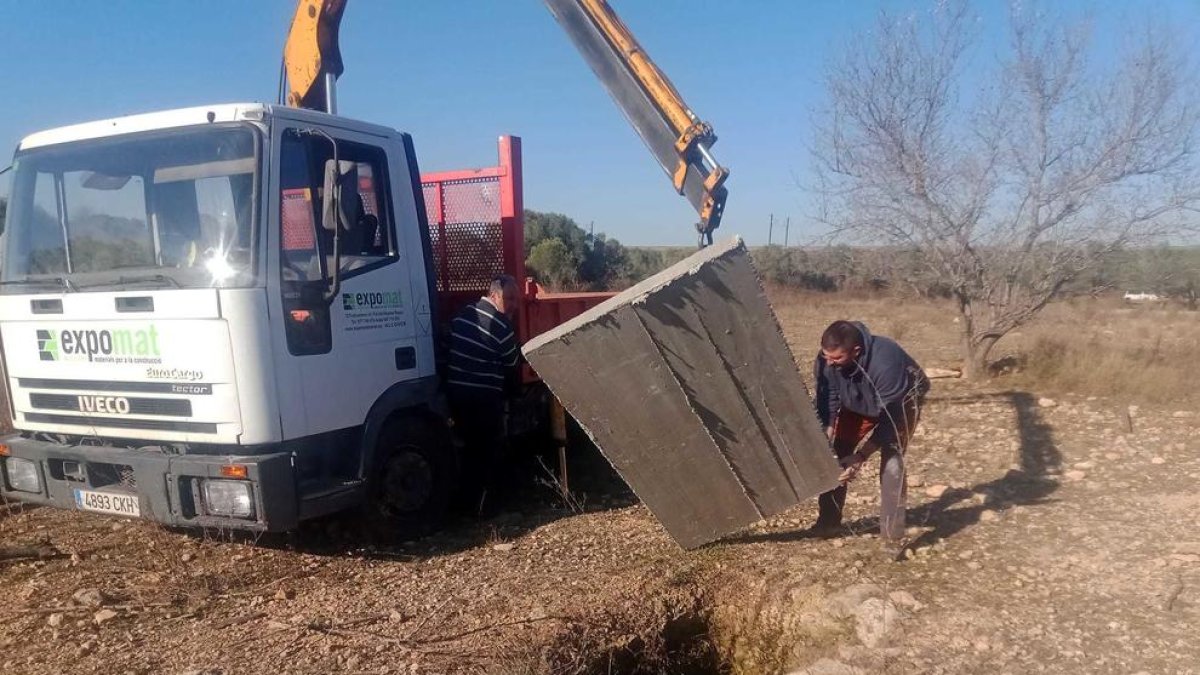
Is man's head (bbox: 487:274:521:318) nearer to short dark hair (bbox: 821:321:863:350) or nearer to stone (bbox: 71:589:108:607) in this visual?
short dark hair (bbox: 821:321:863:350)

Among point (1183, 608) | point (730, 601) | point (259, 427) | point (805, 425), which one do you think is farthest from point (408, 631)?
point (1183, 608)

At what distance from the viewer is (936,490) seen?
5.83 m

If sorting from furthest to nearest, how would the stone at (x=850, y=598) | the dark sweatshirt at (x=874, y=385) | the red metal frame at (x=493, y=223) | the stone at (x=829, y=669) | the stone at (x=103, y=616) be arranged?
1. the red metal frame at (x=493, y=223)
2. the dark sweatshirt at (x=874, y=385)
3. the stone at (x=850, y=598)
4. the stone at (x=103, y=616)
5. the stone at (x=829, y=669)

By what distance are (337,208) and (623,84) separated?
290 cm

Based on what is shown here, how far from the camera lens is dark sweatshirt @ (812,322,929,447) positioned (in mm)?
4535

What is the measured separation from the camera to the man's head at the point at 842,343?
14.3 feet

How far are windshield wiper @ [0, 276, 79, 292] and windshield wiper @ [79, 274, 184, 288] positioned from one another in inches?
4.8

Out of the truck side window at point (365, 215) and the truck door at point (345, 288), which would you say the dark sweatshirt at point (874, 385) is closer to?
the truck door at point (345, 288)

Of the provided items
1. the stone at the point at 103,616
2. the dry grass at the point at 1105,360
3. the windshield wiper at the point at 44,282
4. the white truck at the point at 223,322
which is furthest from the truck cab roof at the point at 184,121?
the dry grass at the point at 1105,360

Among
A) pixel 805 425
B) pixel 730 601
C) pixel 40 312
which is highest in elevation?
pixel 40 312

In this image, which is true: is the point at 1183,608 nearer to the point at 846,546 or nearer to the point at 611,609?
the point at 846,546

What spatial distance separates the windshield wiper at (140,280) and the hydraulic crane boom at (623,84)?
5.78ft

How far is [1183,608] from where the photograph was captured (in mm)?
3939

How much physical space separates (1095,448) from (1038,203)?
286cm
